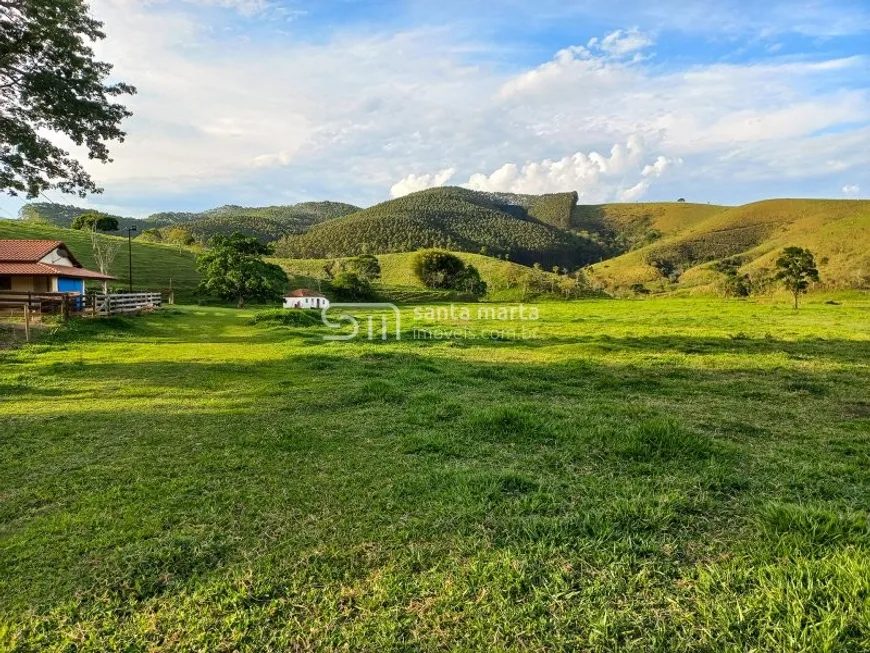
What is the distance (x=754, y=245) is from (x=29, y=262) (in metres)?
155

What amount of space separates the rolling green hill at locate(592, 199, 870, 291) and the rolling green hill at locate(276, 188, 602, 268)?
29.6 meters

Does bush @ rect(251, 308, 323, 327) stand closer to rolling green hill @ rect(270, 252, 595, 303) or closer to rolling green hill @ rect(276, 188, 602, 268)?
rolling green hill @ rect(270, 252, 595, 303)

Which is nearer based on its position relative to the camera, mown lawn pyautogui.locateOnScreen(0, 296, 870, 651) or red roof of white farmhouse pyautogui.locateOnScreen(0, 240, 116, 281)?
mown lawn pyautogui.locateOnScreen(0, 296, 870, 651)

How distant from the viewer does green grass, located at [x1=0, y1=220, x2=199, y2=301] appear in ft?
185

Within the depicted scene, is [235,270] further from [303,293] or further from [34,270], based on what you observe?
[34,270]

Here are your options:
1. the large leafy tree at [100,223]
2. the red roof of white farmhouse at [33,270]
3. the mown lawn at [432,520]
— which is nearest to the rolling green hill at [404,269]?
the large leafy tree at [100,223]

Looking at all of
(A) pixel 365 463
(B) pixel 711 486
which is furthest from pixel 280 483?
(B) pixel 711 486

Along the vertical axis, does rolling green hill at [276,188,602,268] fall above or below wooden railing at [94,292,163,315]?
above

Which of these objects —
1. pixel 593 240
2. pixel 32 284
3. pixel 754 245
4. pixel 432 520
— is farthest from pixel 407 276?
pixel 593 240

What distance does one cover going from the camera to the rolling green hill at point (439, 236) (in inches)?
5423

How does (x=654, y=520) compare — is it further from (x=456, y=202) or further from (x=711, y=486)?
(x=456, y=202)

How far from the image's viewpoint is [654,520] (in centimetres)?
367

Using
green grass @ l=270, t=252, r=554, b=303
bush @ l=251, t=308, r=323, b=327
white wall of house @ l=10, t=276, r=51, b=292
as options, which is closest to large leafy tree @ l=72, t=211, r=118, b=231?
green grass @ l=270, t=252, r=554, b=303

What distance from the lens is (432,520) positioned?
12.7 feet
